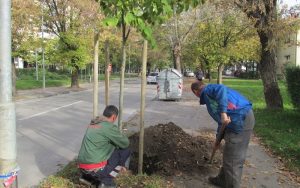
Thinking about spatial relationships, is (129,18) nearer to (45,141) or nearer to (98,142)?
(98,142)

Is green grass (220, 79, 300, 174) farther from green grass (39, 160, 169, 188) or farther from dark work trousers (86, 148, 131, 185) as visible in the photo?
dark work trousers (86, 148, 131, 185)

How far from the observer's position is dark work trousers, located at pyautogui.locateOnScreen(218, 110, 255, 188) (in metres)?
5.73

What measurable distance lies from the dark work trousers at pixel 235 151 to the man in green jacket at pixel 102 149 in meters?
1.44

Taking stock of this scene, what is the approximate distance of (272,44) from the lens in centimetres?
1470

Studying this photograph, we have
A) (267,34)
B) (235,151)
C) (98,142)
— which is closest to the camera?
(98,142)

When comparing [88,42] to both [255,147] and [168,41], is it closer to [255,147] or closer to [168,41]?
[168,41]

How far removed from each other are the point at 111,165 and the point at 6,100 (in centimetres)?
222

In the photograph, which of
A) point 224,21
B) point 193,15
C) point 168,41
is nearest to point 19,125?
point 224,21

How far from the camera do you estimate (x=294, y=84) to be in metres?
13.2

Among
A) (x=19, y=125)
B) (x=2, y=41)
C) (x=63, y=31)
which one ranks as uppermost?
(x=63, y=31)

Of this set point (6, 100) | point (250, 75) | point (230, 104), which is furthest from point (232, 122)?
point (250, 75)

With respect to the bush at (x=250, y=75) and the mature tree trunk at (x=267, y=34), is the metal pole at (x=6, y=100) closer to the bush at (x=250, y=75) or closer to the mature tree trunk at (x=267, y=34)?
the mature tree trunk at (x=267, y=34)

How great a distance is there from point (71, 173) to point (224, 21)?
30.2 metres

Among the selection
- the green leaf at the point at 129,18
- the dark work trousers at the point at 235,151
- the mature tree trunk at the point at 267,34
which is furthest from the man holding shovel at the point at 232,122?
the mature tree trunk at the point at 267,34
